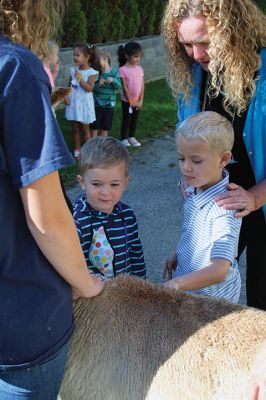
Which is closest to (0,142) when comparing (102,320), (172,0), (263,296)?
(102,320)

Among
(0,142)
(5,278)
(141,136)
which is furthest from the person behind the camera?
(141,136)

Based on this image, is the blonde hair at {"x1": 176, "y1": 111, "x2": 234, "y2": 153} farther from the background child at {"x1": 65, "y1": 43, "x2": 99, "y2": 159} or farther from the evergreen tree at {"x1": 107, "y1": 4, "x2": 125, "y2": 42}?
the evergreen tree at {"x1": 107, "y1": 4, "x2": 125, "y2": 42}

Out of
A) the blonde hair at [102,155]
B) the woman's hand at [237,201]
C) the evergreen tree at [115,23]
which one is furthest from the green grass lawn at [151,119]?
the woman's hand at [237,201]

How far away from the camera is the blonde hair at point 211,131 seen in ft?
→ 7.43

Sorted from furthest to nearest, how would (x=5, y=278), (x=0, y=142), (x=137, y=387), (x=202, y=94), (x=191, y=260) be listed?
(x=202, y=94) → (x=191, y=260) → (x=137, y=387) → (x=5, y=278) → (x=0, y=142)

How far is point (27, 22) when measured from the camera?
134 centimetres

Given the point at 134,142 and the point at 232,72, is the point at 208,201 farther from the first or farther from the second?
the point at 134,142

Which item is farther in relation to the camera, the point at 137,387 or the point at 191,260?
the point at 191,260

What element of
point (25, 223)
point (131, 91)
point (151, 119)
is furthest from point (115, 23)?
point (25, 223)

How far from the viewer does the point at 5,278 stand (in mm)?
1375

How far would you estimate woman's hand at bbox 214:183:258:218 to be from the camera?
226 cm

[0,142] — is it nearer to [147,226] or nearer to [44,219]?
[44,219]

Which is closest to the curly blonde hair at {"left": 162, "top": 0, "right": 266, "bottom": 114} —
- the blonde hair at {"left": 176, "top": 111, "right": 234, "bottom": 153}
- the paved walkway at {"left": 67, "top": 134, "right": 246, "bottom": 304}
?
the blonde hair at {"left": 176, "top": 111, "right": 234, "bottom": 153}

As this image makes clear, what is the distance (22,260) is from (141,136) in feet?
25.8
